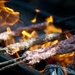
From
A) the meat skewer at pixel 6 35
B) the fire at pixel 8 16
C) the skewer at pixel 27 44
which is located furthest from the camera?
the fire at pixel 8 16

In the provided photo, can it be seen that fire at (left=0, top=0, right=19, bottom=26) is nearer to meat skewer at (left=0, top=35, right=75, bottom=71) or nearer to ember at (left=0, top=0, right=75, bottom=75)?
ember at (left=0, top=0, right=75, bottom=75)

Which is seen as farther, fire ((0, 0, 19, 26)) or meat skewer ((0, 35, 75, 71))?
fire ((0, 0, 19, 26))

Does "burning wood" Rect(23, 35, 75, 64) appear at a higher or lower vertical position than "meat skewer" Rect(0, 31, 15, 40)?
lower

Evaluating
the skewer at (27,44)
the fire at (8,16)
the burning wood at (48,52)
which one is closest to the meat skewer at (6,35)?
the skewer at (27,44)

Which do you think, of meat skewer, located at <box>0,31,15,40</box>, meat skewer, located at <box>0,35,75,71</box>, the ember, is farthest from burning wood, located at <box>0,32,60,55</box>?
meat skewer, located at <box>0,31,15,40</box>

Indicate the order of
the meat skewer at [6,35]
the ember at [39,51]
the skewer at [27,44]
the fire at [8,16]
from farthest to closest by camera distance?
the fire at [8,16] < the meat skewer at [6,35] < the skewer at [27,44] < the ember at [39,51]

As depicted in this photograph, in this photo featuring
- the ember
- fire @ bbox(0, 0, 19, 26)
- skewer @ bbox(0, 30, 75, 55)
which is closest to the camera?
the ember

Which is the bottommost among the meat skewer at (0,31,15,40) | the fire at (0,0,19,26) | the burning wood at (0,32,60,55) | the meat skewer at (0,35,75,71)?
the meat skewer at (0,35,75,71)

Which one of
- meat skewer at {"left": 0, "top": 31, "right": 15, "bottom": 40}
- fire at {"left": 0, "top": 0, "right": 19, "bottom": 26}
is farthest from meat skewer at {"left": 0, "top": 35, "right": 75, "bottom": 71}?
fire at {"left": 0, "top": 0, "right": 19, "bottom": 26}

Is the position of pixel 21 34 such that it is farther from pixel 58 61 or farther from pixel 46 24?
pixel 58 61

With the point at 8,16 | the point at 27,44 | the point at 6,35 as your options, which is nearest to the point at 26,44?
the point at 27,44

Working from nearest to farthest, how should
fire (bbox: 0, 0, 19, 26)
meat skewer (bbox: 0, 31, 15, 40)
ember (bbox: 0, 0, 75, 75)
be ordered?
ember (bbox: 0, 0, 75, 75) < meat skewer (bbox: 0, 31, 15, 40) < fire (bbox: 0, 0, 19, 26)

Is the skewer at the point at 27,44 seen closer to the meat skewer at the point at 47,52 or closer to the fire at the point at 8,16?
the meat skewer at the point at 47,52

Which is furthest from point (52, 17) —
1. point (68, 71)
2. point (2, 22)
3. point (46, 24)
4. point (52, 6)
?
point (68, 71)
